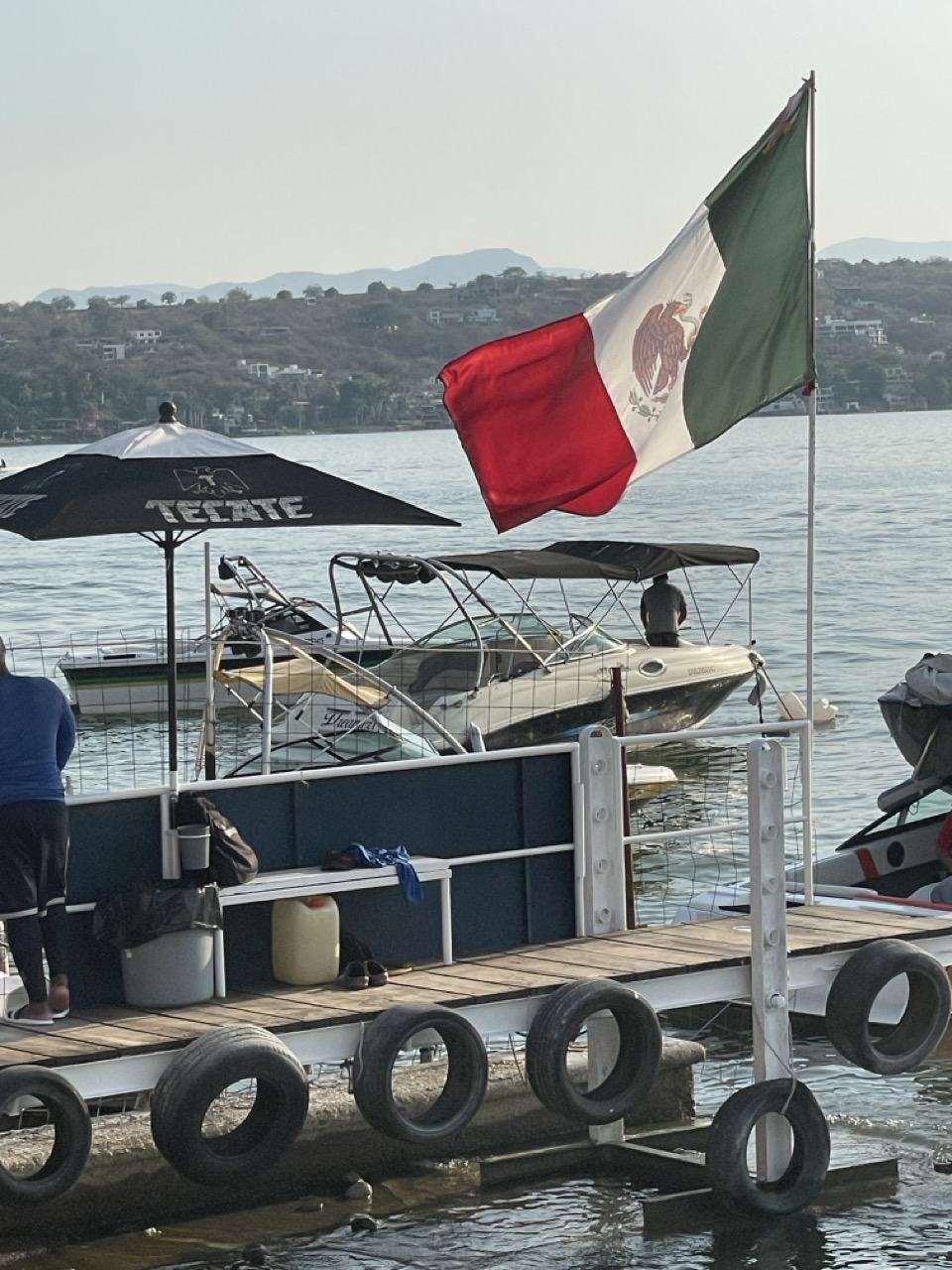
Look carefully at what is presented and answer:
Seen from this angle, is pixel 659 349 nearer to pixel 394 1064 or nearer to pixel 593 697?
pixel 394 1064

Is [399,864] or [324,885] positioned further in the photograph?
[399,864]

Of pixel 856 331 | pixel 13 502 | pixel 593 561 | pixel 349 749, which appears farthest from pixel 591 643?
pixel 856 331

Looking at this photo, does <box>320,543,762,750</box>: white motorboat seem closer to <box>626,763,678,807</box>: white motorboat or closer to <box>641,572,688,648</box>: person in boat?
<box>641,572,688,648</box>: person in boat

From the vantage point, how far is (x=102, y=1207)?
10547 mm

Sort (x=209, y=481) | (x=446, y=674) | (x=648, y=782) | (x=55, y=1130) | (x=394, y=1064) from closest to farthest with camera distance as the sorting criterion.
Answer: (x=55, y=1130)
(x=394, y=1064)
(x=209, y=481)
(x=648, y=782)
(x=446, y=674)

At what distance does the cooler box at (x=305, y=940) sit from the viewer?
9930 millimetres

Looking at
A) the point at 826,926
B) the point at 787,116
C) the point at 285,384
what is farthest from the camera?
the point at 285,384

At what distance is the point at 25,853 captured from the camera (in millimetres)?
9367

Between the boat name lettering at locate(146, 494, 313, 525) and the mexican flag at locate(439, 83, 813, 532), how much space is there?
150 centimetres

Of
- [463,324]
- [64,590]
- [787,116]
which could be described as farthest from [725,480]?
[787,116]

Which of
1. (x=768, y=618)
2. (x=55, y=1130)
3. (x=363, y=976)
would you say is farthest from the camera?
(x=768, y=618)

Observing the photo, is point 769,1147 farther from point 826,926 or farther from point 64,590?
point 64,590

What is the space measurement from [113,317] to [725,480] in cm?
5012

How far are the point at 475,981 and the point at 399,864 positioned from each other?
0.65 metres
